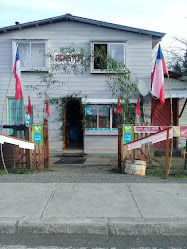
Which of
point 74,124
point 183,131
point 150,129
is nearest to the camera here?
point 183,131

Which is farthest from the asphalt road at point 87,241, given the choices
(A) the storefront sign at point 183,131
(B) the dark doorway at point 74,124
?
(B) the dark doorway at point 74,124

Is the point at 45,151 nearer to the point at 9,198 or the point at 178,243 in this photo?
the point at 9,198

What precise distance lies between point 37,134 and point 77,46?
5312mm

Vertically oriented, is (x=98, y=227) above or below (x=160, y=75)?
below

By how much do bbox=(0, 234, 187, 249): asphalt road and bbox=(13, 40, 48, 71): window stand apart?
28.3 ft

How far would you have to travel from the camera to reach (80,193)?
5.37m

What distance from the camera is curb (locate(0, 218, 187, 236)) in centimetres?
393

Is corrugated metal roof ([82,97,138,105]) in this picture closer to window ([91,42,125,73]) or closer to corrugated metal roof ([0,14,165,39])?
window ([91,42,125,73])

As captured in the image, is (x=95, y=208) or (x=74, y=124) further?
(x=74, y=124)

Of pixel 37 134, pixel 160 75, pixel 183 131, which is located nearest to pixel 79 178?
pixel 37 134

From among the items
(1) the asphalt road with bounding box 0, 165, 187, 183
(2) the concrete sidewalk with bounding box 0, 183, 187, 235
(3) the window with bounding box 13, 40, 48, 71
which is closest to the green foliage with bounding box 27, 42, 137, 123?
(3) the window with bounding box 13, 40, 48, 71

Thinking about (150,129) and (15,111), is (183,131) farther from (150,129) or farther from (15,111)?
(15,111)

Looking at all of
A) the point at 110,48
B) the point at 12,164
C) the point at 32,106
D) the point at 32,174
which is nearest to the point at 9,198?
the point at 32,174

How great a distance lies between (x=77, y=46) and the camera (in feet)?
36.5
